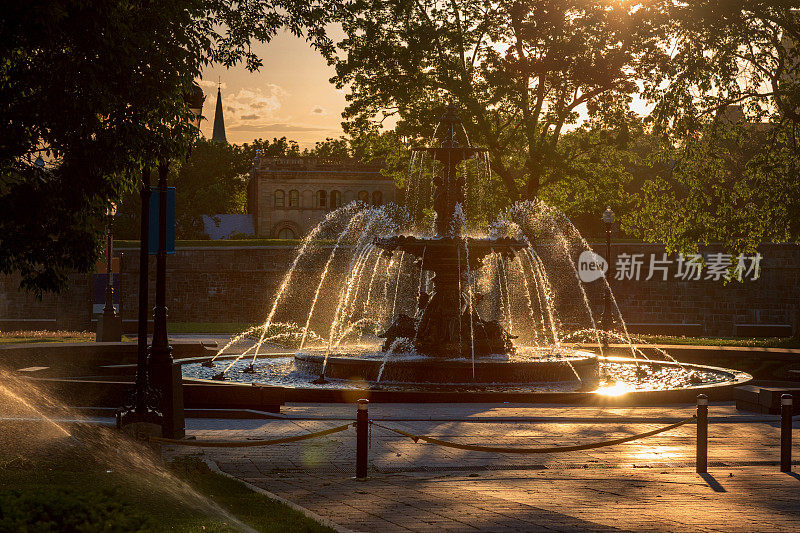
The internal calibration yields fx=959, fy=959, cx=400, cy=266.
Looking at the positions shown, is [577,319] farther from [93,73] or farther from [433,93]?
[93,73]

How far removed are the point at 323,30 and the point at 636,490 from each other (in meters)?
11.6

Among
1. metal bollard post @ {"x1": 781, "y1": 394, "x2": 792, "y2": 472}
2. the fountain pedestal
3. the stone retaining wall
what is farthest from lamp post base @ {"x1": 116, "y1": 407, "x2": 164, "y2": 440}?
the stone retaining wall

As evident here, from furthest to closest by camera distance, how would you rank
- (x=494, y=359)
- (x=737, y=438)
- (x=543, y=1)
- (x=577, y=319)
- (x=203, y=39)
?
(x=577, y=319) < (x=543, y=1) < (x=494, y=359) < (x=203, y=39) < (x=737, y=438)

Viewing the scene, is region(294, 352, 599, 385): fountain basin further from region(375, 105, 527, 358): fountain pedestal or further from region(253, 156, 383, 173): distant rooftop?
region(253, 156, 383, 173): distant rooftop

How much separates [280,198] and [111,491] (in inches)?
3052

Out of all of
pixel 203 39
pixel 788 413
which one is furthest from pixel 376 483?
pixel 203 39

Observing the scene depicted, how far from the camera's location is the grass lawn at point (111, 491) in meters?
4.68

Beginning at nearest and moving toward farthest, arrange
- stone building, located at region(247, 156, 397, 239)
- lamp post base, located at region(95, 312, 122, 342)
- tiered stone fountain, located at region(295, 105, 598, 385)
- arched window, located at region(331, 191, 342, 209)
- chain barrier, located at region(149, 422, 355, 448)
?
chain barrier, located at region(149, 422, 355, 448), tiered stone fountain, located at region(295, 105, 598, 385), lamp post base, located at region(95, 312, 122, 342), stone building, located at region(247, 156, 397, 239), arched window, located at region(331, 191, 342, 209)

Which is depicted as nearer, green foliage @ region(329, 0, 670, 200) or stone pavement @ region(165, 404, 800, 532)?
stone pavement @ region(165, 404, 800, 532)

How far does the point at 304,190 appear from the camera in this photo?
82.0m

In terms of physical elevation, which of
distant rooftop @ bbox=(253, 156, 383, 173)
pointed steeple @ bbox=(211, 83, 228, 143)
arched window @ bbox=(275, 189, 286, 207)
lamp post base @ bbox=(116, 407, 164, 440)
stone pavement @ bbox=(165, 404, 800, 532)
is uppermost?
pointed steeple @ bbox=(211, 83, 228, 143)

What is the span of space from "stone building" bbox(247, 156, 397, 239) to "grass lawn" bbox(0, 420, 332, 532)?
7097 cm

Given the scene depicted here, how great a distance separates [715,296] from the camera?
43062 millimetres

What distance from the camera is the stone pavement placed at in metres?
7.09
